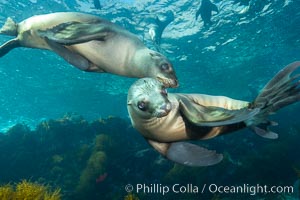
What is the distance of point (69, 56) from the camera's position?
3.89 metres

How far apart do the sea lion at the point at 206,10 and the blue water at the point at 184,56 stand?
0.39 meters

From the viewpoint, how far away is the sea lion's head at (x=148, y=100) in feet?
8.36

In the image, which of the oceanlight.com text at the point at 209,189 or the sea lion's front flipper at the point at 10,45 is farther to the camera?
the oceanlight.com text at the point at 209,189

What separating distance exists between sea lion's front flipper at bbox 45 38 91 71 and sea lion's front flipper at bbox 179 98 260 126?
1.74m

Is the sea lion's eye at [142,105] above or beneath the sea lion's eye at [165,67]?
beneath

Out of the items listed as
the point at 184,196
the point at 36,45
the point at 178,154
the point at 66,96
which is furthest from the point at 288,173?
the point at 66,96

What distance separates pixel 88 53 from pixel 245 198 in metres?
6.46

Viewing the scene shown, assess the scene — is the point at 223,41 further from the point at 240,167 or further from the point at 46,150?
the point at 46,150

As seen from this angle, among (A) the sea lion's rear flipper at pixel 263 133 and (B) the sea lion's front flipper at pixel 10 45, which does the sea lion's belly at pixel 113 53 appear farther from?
(A) the sea lion's rear flipper at pixel 263 133

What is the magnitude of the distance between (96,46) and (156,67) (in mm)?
1154

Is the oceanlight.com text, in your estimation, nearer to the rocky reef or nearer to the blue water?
the rocky reef

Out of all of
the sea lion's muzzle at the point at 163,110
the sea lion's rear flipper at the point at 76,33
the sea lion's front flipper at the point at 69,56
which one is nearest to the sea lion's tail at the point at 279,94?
the sea lion's muzzle at the point at 163,110

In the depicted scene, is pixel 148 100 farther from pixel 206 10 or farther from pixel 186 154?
pixel 206 10

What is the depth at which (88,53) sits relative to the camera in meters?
4.21
